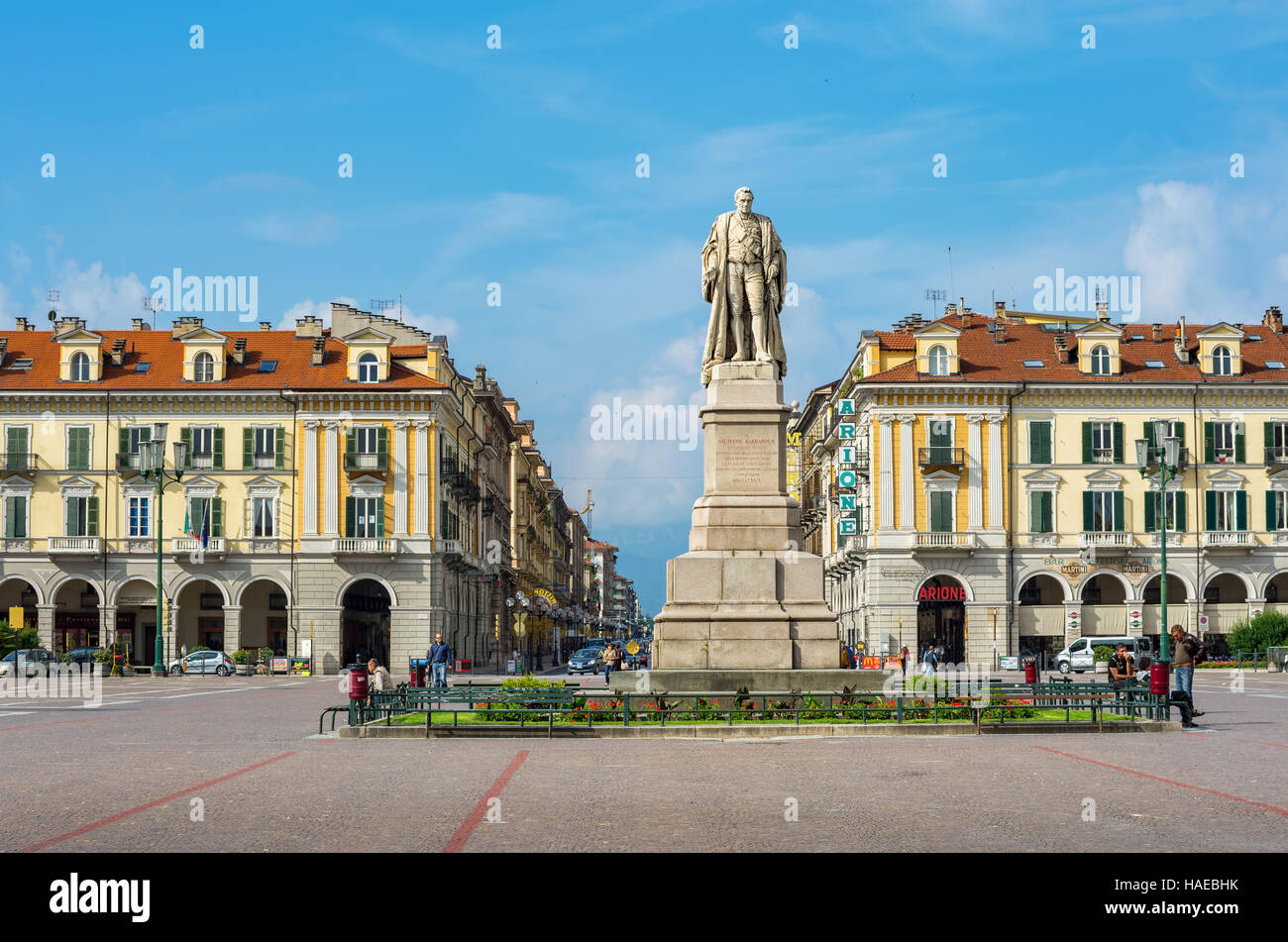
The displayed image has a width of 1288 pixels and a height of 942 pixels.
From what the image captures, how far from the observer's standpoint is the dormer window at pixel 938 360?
7138cm

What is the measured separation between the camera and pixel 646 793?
1412 centimetres

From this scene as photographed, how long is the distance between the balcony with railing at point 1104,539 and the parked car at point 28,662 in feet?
148

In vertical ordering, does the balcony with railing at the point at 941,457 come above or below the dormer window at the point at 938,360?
below

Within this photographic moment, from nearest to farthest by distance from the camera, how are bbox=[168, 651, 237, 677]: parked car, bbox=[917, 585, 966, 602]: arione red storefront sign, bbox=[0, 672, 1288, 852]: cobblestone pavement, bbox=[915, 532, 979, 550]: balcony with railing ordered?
bbox=[0, 672, 1288, 852]: cobblestone pavement → bbox=[168, 651, 237, 677]: parked car → bbox=[915, 532, 979, 550]: balcony with railing → bbox=[917, 585, 966, 602]: arione red storefront sign

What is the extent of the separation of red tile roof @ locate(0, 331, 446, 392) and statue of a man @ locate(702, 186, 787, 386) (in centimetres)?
4591

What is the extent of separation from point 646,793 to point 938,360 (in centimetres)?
5955

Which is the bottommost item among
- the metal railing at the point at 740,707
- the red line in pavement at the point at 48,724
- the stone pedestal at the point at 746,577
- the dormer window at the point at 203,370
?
the red line in pavement at the point at 48,724

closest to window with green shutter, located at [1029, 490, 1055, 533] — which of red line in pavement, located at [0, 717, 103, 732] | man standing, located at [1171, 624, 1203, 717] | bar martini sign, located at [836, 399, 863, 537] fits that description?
bar martini sign, located at [836, 399, 863, 537]

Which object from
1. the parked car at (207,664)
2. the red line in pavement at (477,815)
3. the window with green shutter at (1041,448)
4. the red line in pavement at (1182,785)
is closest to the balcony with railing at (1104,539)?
the window with green shutter at (1041,448)

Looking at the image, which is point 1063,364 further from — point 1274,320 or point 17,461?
point 17,461

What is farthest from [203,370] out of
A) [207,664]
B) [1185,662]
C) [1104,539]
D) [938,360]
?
[1185,662]

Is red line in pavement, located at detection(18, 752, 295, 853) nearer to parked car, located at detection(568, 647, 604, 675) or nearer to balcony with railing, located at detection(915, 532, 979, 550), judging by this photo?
parked car, located at detection(568, 647, 604, 675)

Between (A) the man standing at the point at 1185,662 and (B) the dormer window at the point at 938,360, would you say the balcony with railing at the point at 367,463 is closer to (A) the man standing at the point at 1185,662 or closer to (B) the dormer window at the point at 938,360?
(B) the dormer window at the point at 938,360

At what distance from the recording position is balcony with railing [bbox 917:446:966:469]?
7031 cm
